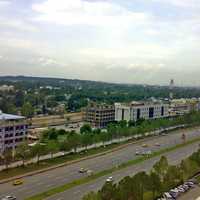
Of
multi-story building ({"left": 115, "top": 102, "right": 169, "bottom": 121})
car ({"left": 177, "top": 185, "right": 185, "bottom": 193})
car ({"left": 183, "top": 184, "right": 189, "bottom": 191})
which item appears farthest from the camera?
multi-story building ({"left": 115, "top": 102, "right": 169, "bottom": 121})

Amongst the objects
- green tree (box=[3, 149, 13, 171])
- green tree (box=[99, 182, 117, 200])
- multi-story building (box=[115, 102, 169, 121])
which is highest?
multi-story building (box=[115, 102, 169, 121])

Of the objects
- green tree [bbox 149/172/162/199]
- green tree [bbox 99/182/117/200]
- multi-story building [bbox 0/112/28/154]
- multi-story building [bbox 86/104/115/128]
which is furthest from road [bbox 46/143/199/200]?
multi-story building [bbox 86/104/115/128]

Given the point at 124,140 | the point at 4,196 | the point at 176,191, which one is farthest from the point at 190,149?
the point at 4,196

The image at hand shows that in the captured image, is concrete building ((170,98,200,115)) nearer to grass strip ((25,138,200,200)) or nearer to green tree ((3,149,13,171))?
grass strip ((25,138,200,200))

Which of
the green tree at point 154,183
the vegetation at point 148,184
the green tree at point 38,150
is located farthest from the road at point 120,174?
the green tree at point 38,150

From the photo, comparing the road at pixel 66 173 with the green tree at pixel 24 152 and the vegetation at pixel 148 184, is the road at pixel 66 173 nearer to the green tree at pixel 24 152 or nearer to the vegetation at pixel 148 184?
the green tree at pixel 24 152
